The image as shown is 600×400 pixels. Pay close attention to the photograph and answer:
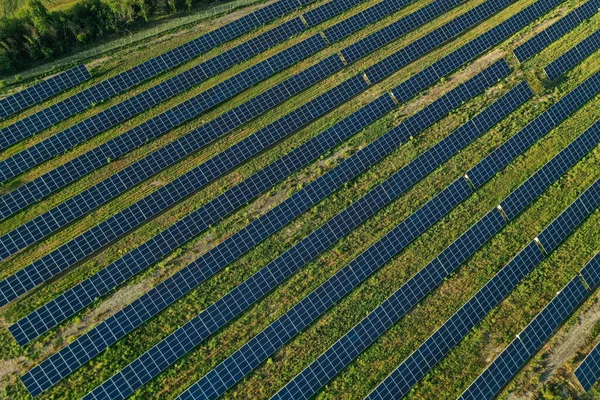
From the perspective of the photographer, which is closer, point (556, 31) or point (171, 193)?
point (171, 193)

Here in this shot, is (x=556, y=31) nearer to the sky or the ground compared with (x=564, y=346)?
nearer to the sky

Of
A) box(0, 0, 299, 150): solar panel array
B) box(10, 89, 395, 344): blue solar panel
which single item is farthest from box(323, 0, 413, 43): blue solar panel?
box(10, 89, 395, 344): blue solar panel

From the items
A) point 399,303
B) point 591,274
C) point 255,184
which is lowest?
point 591,274

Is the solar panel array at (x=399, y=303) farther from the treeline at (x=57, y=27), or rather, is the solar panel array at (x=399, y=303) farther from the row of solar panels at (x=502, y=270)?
the treeline at (x=57, y=27)

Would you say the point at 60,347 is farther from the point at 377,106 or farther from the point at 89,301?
the point at 377,106

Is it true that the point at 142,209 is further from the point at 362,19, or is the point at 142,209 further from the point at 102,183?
the point at 362,19

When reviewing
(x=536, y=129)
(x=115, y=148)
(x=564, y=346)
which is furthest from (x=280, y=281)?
(x=536, y=129)

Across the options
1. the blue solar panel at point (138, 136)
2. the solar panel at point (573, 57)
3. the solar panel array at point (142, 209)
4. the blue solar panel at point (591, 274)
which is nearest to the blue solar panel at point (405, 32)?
the blue solar panel at point (138, 136)
